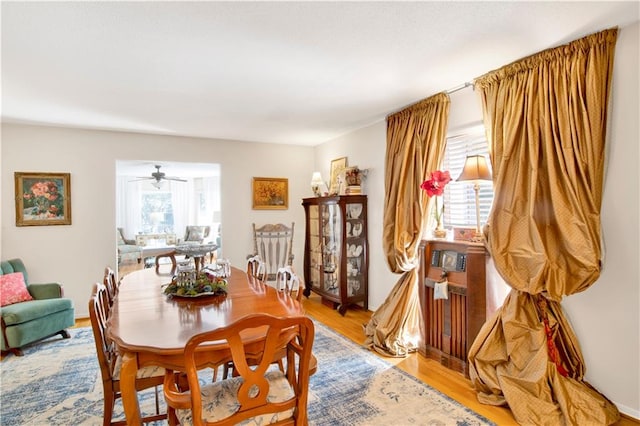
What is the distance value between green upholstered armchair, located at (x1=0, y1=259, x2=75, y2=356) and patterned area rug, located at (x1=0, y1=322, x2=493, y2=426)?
0.16 meters

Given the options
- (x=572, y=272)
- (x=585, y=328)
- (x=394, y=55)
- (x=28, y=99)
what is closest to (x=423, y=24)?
(x=394, y=55)

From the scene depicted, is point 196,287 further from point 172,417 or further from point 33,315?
point 33,315

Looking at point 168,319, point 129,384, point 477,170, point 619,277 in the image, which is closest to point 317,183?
point 477,170

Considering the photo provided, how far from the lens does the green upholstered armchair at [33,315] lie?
3.15 metres

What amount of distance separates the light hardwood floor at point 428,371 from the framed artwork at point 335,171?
1.62m

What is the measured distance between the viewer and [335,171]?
16.4 ft

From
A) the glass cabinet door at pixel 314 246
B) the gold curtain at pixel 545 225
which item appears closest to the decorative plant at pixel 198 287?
the gold curtain at pixel 545 225

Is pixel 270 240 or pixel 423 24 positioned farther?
pixel 270 240

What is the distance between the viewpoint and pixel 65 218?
420 centimetres

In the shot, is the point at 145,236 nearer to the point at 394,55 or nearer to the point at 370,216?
the point at 370,216

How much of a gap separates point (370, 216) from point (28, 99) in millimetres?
3643

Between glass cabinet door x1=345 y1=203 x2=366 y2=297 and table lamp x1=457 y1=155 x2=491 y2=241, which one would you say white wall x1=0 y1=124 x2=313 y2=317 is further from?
table lamp x1=457 y1=155 x2=491 y2=241

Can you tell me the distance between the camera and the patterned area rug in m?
2.18

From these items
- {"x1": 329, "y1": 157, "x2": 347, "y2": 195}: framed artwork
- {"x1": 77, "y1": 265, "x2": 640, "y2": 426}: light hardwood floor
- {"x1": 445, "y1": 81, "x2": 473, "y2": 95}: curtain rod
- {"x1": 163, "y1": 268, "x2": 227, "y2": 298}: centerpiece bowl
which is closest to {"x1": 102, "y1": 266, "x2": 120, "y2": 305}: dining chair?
{"x1": 163, "y1": 268, "x2": 227, "y2": 298}: centerpiece bowl
